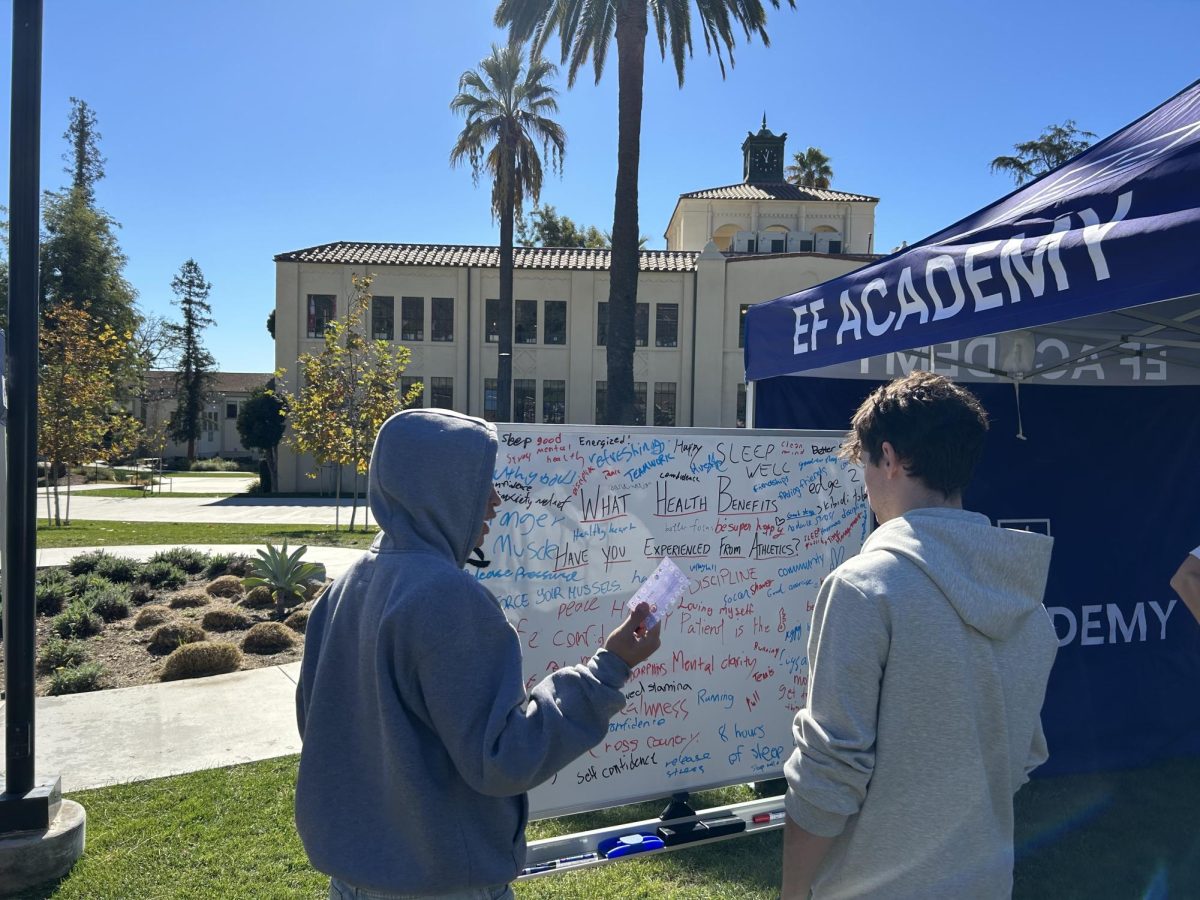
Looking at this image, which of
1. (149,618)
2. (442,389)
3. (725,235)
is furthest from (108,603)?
(725,235)

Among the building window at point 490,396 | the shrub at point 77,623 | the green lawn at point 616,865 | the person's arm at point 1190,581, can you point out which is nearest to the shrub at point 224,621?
the shrub at point 77,623

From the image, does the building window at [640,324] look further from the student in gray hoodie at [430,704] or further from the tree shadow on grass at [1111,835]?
the student in gray hoodie at [430,704]

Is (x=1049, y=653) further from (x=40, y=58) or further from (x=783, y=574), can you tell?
(x=40, y=58)

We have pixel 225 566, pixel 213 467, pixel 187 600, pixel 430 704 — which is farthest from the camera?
pixel 213 467

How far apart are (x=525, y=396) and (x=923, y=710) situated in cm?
3298

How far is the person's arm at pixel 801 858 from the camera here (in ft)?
5.60

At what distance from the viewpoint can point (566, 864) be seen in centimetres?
320

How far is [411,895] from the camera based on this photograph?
64.5 inches

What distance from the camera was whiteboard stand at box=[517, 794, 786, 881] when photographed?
10.5 feet

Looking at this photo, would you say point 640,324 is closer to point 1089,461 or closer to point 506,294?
point 506,294

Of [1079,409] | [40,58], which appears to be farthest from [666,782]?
[40,58]

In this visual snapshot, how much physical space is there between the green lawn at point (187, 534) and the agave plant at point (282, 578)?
203 inches

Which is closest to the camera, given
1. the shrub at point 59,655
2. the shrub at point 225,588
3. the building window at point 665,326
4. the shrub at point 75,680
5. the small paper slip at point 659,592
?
the small paper slip at point 659,592

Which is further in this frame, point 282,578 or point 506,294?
point 506,294
